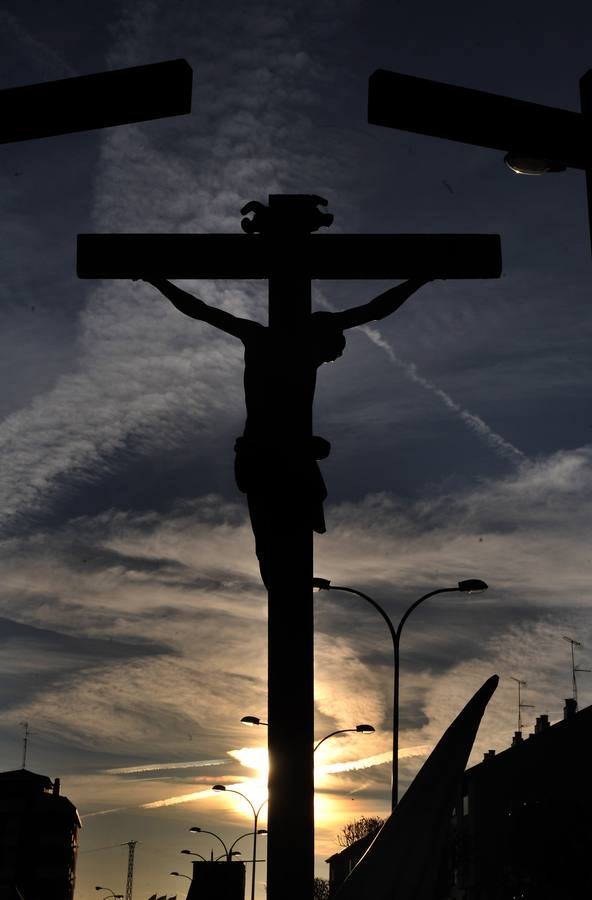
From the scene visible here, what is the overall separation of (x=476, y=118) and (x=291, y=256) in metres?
1.21

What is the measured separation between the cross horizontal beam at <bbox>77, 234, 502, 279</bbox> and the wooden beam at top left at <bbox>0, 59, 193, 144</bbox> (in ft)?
1.54

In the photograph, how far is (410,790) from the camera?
2.55 m

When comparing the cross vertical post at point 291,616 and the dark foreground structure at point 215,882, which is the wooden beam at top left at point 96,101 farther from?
the dark foreground structure at point 215,882

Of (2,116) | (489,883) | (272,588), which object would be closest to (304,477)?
(272,588)

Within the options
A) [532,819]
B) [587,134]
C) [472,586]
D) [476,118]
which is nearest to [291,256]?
[476,118]

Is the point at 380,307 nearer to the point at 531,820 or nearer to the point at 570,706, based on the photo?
the point at 531,820

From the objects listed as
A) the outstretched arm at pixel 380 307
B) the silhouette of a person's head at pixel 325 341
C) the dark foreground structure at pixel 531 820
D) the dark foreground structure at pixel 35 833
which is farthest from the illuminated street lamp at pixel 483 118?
the dark foreground structure at pixel 35 833

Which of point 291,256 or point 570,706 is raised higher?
point 570,706

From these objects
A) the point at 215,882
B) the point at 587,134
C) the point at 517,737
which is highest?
the point at 517,737

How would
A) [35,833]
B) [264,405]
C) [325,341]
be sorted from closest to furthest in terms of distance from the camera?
[264,405] < [325,341] < [35,833]

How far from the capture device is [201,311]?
4008 millimetres

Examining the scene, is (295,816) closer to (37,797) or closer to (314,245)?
(314,245)

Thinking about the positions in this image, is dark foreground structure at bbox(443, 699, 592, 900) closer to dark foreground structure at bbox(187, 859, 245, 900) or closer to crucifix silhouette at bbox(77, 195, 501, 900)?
dark foreground structure at bbox(187, 859, 245, 900)

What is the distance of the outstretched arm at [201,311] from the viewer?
147 inches
